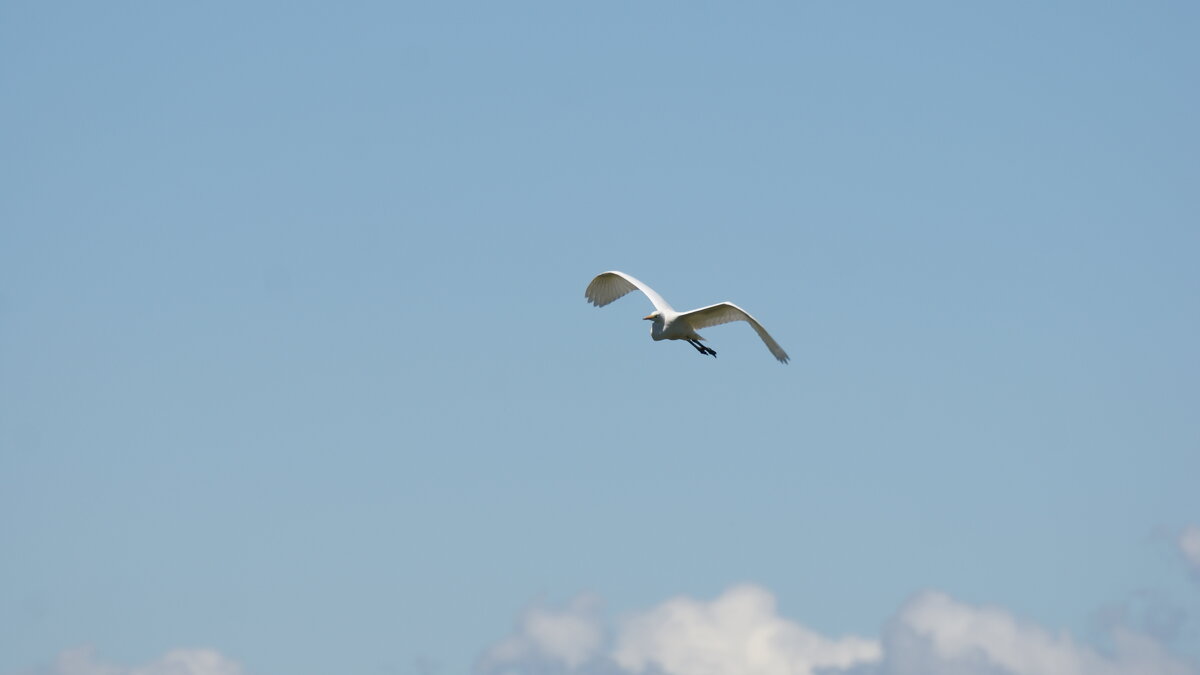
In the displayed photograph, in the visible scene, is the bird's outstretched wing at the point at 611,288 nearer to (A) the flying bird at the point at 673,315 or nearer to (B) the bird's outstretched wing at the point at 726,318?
(A) the flying bird at the point at 673,315

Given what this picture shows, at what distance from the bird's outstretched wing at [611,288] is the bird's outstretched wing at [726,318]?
4138 mm

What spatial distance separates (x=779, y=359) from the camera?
5534cm

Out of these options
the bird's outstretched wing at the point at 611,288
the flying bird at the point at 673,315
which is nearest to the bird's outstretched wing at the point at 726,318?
the flying bird at the point at 673,315

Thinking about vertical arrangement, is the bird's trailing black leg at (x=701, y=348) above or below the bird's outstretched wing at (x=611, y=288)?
below

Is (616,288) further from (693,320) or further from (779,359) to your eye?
(779,359)

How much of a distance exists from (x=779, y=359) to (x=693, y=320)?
6266 mm

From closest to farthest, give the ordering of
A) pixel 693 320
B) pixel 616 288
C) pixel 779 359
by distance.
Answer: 1. pixel 779 359
2. pixel 693 320
3. pixel 616 288

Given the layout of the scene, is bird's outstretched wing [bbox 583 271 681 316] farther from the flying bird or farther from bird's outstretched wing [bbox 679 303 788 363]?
bird's outstretched wing [bbox 679 303 788 363]

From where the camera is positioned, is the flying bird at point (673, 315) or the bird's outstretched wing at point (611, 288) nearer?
the flying bird at point (673, 315)

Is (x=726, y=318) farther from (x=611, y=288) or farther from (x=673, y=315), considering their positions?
(x=611, y=288)

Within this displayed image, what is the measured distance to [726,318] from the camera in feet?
196

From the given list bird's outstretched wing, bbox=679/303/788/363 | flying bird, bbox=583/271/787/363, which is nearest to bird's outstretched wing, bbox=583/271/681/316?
flying bird, bbox=583/271/787/363

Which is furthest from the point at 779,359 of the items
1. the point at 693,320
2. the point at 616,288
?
the point at 616,288

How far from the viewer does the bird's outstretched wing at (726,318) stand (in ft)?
182
